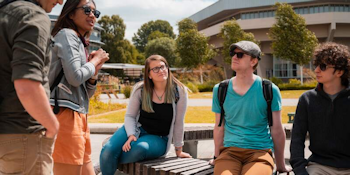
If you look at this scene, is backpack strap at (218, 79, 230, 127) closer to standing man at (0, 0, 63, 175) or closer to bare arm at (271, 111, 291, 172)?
bare arm at (271, 111, 291, 172)

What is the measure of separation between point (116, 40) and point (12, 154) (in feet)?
196

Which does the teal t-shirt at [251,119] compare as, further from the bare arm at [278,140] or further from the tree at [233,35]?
the tree at [233,35]

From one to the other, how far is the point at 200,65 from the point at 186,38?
125 inches

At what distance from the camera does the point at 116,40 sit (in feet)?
198

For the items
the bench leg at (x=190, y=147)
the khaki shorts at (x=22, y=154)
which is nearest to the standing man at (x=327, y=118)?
the khaki shorts at (x=22, y=154)

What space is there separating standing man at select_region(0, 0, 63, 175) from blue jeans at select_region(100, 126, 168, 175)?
168 centimetres

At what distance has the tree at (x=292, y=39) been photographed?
108 feet

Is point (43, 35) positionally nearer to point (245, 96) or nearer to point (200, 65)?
point (245, 96)

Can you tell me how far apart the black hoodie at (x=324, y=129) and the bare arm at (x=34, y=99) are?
2.08 m

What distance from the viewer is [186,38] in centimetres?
3759

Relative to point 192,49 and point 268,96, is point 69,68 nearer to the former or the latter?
point 268,96

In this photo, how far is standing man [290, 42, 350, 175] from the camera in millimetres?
2906

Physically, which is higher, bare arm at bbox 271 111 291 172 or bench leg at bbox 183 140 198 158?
bare arm at bbox 271 111 291 172

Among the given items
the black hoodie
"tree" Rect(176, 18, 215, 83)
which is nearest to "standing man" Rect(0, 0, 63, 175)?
the black hoodie
